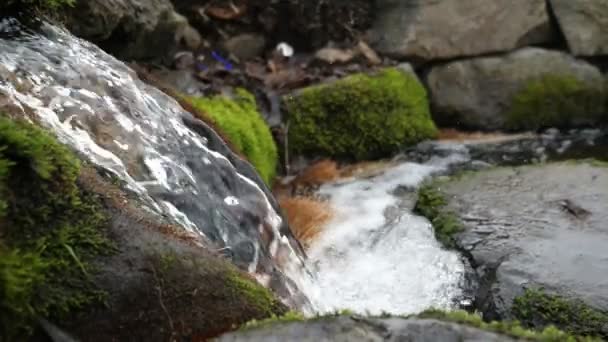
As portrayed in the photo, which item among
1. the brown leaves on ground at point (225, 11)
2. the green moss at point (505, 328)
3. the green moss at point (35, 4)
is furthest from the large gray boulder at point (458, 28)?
the green moss at point (505, 328)

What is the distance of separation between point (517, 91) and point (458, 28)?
778 millimetres

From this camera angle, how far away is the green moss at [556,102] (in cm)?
634

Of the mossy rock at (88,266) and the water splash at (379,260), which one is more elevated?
the mossy rock at (88,266)

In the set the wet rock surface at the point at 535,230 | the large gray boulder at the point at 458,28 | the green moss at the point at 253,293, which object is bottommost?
the wet rock surface at the point at 535,230

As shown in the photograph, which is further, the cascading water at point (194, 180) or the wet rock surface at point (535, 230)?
the wet rock surface at point (535, 230)

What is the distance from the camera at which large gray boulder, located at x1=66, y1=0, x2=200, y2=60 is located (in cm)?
399

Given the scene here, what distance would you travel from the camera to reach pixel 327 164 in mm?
5523

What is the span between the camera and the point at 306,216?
14.4 feet

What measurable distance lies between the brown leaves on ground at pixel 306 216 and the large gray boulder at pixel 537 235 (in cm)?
76

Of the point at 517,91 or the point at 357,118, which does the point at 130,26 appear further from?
the point at 517,91

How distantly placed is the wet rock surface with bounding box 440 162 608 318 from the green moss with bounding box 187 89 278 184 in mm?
1252

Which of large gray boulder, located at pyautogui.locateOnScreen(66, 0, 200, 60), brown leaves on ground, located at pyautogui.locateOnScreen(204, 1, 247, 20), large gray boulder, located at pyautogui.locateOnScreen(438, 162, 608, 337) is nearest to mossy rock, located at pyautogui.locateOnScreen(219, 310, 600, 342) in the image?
large gray boulder, located at pyautogui.locateOnScreen(438, 162, 608, 337)

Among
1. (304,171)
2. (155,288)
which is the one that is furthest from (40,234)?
(304,171)

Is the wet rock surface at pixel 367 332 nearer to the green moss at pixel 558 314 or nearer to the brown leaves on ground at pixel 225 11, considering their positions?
the green moss at pixel 558 314
